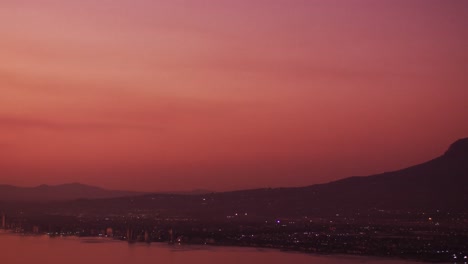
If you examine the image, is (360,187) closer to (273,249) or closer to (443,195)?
(443,195)

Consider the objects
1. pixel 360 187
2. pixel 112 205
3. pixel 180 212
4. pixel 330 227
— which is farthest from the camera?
pixel 112 205

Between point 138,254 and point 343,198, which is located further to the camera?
point 343,198

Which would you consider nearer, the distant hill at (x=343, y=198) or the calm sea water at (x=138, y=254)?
the calm sea water at (x=138, y=254)

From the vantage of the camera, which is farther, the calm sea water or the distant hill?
the distant hill

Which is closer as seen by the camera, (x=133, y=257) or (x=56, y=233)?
(x=133, y=257)

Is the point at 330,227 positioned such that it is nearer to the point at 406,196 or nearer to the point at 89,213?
the point at 406,196

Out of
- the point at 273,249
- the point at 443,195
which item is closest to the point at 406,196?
the point at 443,195

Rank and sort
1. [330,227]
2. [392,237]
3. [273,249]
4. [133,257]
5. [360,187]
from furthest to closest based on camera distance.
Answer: [360,187], [330,227], [392,237], [273,249], [133,257]

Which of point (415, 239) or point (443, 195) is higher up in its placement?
point (443, 195)
